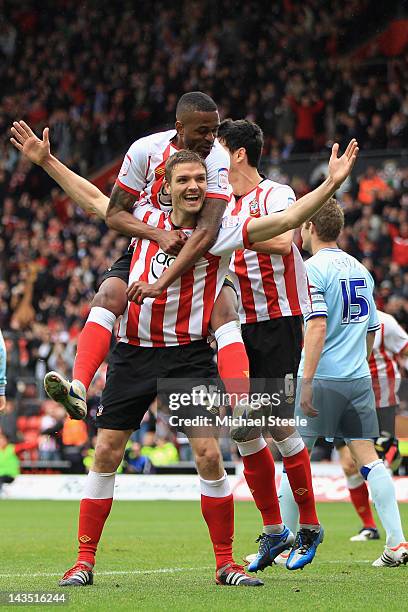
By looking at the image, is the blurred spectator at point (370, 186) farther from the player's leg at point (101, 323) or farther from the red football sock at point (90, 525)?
the red football sock at point (90, 525)

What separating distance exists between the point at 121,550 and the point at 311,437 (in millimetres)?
2178

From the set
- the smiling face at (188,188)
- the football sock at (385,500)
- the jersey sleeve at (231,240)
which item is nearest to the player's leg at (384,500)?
the football sock at (385,500)

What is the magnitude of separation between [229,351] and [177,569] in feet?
6.53

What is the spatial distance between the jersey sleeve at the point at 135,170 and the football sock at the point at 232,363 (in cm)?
93

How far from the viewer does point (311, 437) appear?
7621mm

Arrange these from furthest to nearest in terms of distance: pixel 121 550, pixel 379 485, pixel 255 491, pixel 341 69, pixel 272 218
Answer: pixel 341 69 → pixel 121 550 → pixel 379 485 → pixel 255 491 → pixel 272 218

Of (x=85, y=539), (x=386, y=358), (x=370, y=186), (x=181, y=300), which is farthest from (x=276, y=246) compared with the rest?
(x=370, y=186)

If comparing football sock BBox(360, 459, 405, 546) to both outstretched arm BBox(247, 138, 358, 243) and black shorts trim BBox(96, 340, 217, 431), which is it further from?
outstretched arm BBox(247, 138, 358, 243)

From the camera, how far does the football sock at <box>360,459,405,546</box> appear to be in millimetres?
7422

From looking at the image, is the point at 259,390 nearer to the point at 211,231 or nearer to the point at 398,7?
the point at 211,231

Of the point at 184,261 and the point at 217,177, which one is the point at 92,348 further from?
the point at 217,177

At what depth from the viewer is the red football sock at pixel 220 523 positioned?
616 centimetres

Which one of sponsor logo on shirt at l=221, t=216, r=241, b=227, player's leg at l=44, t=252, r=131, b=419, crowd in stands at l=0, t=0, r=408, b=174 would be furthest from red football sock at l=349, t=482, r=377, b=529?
crowd in stands at l=0, t=0, r=408, b=174

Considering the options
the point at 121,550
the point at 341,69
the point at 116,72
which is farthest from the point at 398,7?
the point at 121,550
